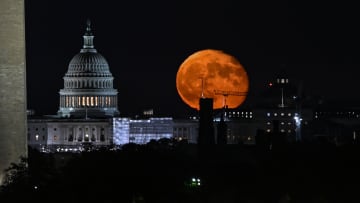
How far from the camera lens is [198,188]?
87.4 meters

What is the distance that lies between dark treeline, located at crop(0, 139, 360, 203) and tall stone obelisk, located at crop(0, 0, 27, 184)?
1956 millimetres

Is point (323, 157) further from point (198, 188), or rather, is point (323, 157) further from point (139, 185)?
point (139, 185)

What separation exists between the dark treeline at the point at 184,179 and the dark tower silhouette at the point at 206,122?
→ 7.16m

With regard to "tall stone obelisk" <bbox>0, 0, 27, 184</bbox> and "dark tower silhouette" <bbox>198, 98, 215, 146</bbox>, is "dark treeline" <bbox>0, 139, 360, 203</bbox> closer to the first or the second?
"tall stone obelisk" <bbox>0, 0, 27, 184</bbox>

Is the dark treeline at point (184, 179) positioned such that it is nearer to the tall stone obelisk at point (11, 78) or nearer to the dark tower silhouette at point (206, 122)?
the tall stone obelisk at point (11, 78)

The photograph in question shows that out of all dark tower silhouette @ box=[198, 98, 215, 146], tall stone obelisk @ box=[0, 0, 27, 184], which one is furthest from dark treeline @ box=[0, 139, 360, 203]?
dark tower silhouette @ box=[198, 98, 215, 146]

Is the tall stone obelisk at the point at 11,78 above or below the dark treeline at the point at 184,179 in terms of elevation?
above

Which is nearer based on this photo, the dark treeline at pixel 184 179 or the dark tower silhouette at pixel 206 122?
the dark treeline at pixel 184 179

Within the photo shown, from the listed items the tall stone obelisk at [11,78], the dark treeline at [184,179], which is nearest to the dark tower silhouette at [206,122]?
the dark treeline at [184,179]

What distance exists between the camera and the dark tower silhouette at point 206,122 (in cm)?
11531

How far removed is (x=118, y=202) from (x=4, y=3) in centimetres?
999

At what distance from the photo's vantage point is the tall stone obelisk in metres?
67.6

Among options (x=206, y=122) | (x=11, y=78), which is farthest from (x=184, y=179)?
(x=206, y=122)

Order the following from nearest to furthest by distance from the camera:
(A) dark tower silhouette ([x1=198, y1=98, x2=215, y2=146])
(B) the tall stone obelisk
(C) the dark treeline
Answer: (B) the tall stone obelisk, (C) the dark treeline, (A) dark tower silhouette ([x1=198, y1=98, x2=215, y2=146])
